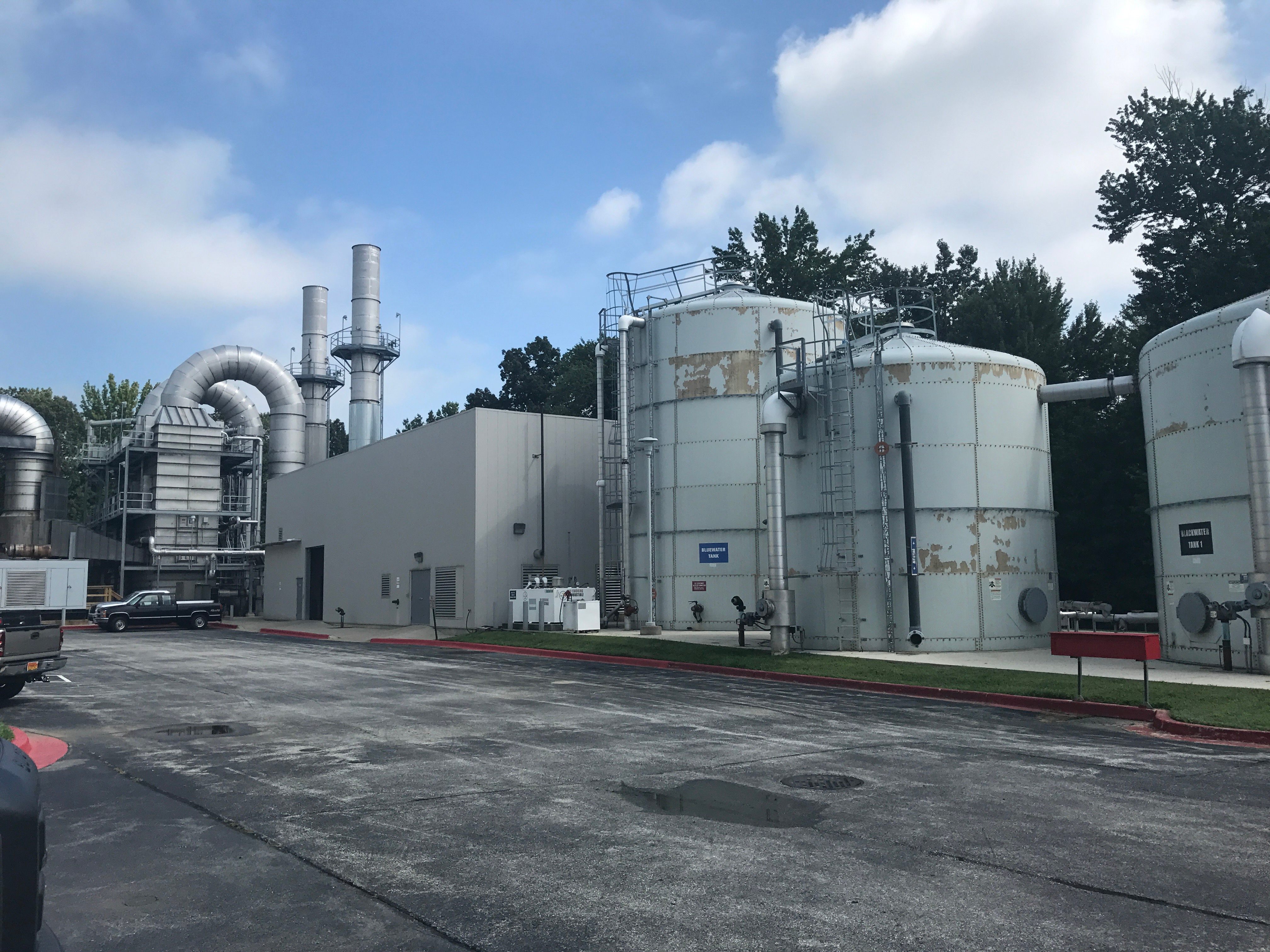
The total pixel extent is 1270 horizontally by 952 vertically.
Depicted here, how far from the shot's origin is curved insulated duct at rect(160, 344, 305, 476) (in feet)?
189

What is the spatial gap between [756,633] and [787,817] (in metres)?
21.5

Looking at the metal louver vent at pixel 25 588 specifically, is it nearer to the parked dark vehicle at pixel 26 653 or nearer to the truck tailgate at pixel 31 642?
the parked dark vehicle at pixel 26 653

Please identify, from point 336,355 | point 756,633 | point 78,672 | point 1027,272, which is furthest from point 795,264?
point 78,672

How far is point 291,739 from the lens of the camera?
12.5 m

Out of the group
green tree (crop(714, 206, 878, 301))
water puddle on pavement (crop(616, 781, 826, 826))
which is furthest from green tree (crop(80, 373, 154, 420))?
water puddle on pavement (crop(616, 781, 826, 826))

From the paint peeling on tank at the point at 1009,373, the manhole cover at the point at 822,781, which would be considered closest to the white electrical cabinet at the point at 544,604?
the paint peeling on tank at the point at 1009,373

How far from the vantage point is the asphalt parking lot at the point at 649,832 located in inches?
227

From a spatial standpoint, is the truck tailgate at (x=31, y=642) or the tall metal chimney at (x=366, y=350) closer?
the truck tailgate at (x=31, y=642)

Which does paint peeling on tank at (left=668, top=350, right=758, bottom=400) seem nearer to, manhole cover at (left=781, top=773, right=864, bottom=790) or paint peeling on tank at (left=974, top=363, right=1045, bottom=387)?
paint peeling on tank at (left=974, top=363, right=1045, bottom=387)

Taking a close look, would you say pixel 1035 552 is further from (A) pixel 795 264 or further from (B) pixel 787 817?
(A) pixel 795 264

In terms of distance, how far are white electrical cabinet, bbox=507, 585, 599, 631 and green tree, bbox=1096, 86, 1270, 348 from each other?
23.6 meters

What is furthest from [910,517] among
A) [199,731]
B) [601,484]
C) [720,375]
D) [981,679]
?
[199,731]

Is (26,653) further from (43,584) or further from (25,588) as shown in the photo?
(43,584)

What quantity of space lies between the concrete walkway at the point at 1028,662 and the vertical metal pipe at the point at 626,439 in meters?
1.92
